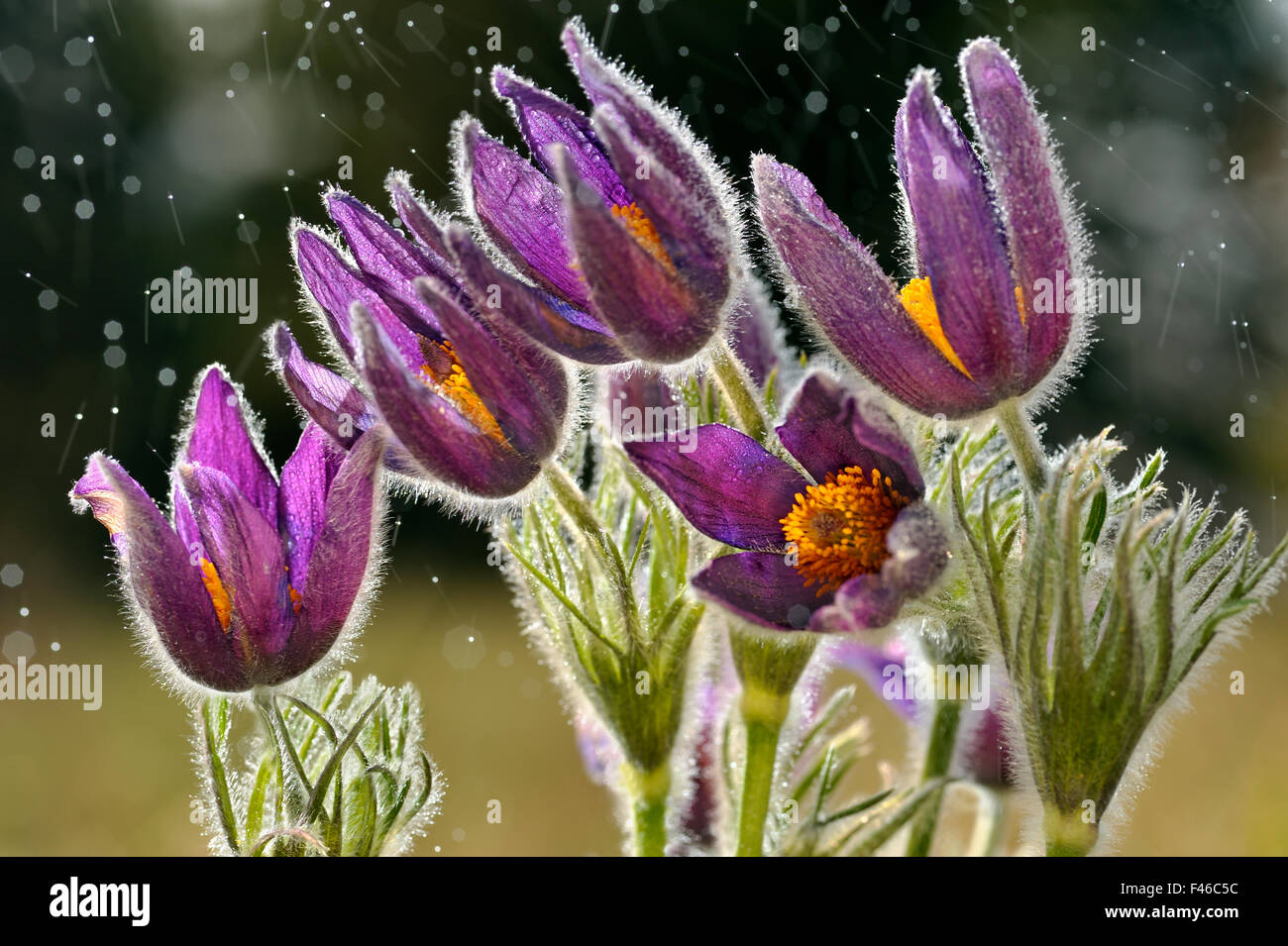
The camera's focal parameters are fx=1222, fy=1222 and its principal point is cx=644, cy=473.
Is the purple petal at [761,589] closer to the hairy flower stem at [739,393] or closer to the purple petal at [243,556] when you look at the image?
the hairy flower stem at [739,393]

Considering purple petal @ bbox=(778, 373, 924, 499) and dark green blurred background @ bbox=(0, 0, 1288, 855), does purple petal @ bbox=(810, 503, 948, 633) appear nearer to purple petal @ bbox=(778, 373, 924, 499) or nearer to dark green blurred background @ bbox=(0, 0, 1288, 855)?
purple petal @ bbox=(778, 373, 924, 499)

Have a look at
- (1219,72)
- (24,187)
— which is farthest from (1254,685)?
(24,187)

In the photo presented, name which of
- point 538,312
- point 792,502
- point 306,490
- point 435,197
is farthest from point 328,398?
point 435,197

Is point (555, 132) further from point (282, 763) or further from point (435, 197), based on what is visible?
point (435, 197)

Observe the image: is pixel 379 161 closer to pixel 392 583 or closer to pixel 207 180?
pixel 207 180

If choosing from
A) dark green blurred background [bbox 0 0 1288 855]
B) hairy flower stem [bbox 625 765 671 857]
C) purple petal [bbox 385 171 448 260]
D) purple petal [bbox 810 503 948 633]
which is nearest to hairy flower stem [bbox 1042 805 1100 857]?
purple petal [bbox 810 503 948 633]

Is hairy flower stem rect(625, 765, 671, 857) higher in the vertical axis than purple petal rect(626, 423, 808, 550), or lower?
lower
